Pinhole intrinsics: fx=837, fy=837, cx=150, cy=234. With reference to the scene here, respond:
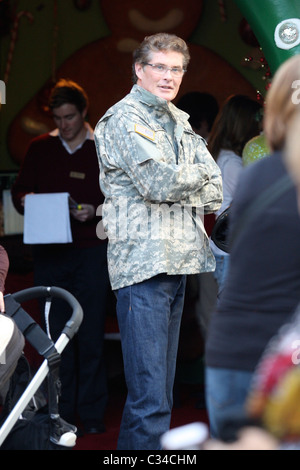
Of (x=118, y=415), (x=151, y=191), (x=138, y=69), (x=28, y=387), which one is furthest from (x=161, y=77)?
(x=118, y=415)

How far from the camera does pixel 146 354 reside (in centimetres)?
323

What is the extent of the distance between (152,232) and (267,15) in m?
1.09

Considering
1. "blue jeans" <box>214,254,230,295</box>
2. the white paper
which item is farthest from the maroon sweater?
"blue jeans" <box>214,254,230,295</box>

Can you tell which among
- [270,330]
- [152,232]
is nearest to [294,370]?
[270,330]

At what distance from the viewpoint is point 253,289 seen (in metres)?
2.05

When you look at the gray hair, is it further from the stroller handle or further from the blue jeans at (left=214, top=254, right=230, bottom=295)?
the blue jeans at (left=214, top=254, right=230, bottom=295)

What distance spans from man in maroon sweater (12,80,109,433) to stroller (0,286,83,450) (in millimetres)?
1520

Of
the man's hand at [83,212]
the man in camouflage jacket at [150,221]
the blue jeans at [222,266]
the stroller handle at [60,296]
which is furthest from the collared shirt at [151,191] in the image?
the man's hand at [83,212]

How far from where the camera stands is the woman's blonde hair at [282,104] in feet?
6.63

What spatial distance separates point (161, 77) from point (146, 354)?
1096mm

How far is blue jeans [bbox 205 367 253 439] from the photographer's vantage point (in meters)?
2.07

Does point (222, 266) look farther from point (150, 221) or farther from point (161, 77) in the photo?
point (161, 77)

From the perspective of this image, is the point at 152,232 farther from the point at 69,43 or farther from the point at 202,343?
the point at 69,43

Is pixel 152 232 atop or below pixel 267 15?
below
